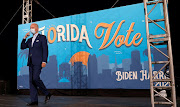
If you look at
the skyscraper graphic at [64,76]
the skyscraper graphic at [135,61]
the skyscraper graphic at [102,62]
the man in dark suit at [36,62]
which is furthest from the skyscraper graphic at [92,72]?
the man in dark suit at [36,62]

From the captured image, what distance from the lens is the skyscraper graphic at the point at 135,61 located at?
17.4 ft

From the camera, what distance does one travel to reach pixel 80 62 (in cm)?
604

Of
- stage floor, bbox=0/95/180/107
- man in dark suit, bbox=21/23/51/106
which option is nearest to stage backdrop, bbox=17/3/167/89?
stage floor, bbox=0/95/180/107

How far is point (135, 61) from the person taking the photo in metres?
5.37

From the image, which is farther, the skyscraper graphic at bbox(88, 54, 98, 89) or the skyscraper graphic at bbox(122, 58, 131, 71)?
the skyscraper graphic at bbox(88, 54, 98, 89)

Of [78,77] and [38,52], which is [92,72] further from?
[38,52]

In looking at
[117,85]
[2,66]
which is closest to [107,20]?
[117,85]

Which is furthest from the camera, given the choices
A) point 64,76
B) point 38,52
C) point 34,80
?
point 64,76

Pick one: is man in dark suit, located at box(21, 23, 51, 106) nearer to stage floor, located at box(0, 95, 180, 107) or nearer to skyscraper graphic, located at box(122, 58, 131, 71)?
stage floor, located at box(0, 95, 180, 107)

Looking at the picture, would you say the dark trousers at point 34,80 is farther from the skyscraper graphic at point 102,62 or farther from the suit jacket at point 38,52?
the skyscraper graphic at point 102,62

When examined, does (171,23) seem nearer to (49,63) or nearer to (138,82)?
(138,82)

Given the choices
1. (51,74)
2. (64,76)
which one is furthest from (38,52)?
(51,74)

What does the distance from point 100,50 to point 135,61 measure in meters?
1.19

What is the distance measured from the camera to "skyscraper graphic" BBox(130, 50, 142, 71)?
5305 mm
